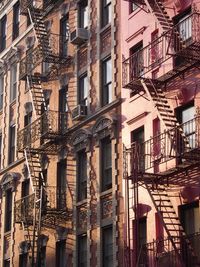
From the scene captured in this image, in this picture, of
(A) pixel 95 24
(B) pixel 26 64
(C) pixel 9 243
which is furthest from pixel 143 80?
(C) pixel 9 243

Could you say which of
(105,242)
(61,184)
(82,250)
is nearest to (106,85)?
(61,184)

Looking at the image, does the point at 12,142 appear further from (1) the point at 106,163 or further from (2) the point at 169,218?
(2) the point at 169,218

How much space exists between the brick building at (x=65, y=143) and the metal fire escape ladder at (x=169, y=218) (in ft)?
10.1

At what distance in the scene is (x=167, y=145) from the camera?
25281mm

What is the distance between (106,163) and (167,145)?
6.03 metres

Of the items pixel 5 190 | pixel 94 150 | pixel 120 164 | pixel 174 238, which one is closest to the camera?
pixel 174 238

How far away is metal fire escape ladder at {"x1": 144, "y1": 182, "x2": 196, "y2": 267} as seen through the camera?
24.3 metres

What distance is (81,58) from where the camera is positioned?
34250 millimetres

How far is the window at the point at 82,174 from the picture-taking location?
3228 cm

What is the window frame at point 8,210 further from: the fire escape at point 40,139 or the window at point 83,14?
the window at point 83,14

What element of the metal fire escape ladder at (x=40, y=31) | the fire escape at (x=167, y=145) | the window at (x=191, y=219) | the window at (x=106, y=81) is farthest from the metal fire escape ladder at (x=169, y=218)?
the metal fire escape ladder at (x=40, y=31)

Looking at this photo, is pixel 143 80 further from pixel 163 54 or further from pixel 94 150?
pixel 94 150

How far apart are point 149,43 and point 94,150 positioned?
5902mm

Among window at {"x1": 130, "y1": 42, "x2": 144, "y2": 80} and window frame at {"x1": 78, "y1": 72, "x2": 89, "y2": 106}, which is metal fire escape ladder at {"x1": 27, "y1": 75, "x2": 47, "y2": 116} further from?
window at {"x1": 130, "y1": 42, "x2": 144, "y2": 80}
